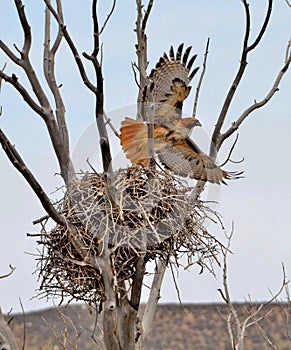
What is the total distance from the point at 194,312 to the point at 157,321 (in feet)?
2.15

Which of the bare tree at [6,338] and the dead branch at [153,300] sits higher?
the dead branch at [153,300]

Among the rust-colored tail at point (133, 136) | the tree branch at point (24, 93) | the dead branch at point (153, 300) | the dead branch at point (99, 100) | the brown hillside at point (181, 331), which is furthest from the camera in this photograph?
the brown hillside at point (181, 331)

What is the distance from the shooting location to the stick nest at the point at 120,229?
9.77 feet

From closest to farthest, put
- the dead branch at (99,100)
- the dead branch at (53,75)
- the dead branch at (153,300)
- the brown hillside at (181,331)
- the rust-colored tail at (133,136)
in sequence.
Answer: the dead branch at (99,100), the rust-colored tail at (133,136), the dead branch at (153,300), the dead branch at (53,75), the brown hillside at (181,331)

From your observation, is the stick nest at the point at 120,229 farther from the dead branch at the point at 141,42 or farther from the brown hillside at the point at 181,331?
the brown hillside at the point at 181,331

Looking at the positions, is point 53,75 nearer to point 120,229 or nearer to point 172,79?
point 172,79

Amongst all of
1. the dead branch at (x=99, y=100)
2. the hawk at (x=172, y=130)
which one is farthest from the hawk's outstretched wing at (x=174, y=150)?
the dead branch at (x=99, y=100)

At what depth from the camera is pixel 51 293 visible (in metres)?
3.21

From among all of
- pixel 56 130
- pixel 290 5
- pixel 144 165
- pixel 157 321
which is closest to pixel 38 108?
pixel 56 130

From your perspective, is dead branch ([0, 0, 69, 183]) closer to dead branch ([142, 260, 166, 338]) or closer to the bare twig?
the bare twig

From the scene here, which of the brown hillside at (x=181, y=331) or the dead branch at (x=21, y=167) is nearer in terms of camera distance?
the dead branch at (x=21, y=167)

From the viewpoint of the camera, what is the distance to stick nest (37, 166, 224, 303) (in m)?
2.98

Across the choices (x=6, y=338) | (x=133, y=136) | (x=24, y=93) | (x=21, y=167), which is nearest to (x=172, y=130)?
(x=133, y=136)

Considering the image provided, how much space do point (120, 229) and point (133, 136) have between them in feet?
1.92
